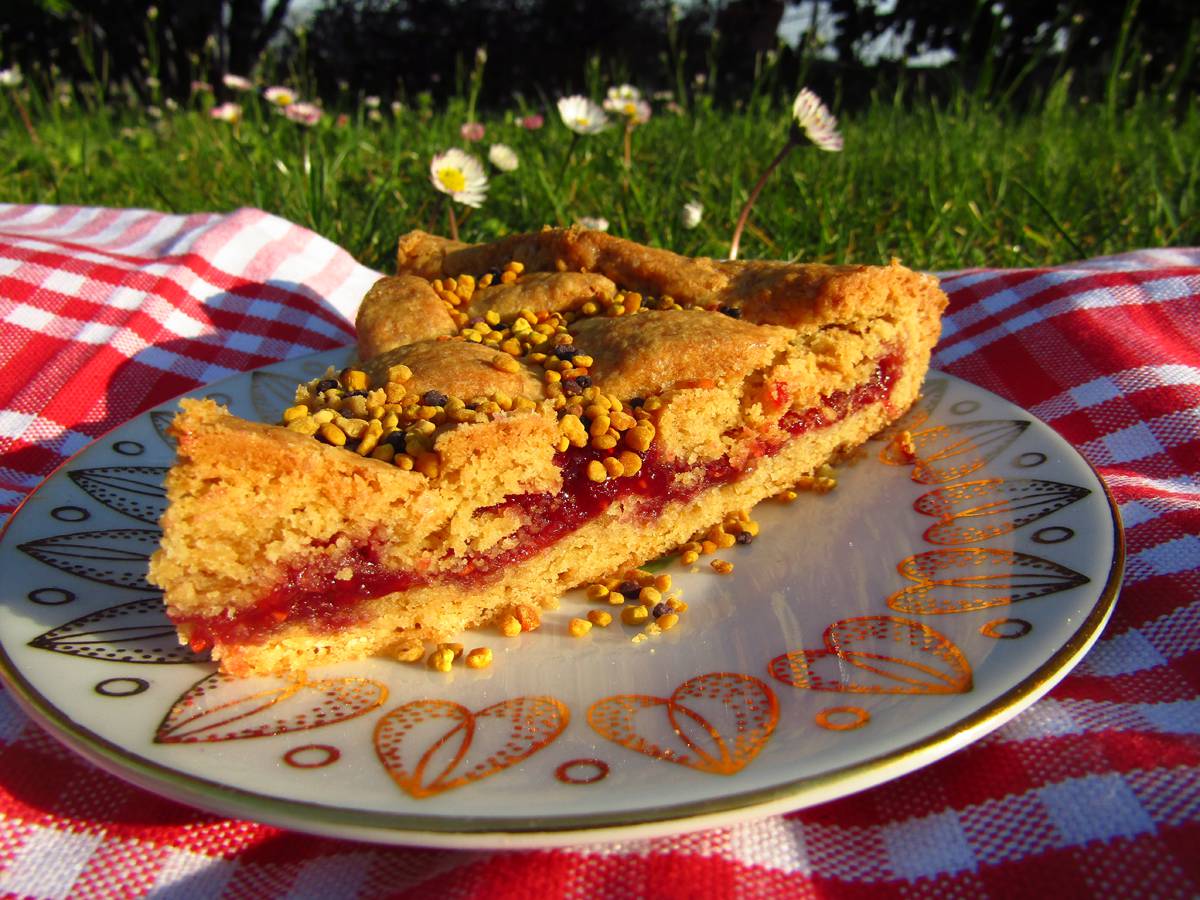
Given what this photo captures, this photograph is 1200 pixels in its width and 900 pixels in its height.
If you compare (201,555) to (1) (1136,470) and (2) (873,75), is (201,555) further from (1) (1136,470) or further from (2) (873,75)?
(2) (873,75)

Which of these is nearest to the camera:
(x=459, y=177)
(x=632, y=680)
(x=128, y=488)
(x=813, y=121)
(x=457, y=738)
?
(x=457, y=738)

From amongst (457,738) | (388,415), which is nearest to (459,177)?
(388,415)

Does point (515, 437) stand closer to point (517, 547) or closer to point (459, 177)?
point (517, 547)

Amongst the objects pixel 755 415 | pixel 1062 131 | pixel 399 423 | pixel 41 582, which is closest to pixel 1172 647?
pixel 755 415

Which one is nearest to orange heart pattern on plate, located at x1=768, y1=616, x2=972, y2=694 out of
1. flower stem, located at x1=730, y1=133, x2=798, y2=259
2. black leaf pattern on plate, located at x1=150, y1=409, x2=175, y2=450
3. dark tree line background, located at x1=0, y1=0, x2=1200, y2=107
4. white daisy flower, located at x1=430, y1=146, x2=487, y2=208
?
black leaf pattern on plate, located at x1=150, y1=409, x2=175, y2=450

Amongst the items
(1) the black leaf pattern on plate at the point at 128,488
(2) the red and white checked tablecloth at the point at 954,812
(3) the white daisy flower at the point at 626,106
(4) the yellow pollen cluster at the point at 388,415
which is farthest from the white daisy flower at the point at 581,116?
(1) the black leaf pattern on plate at the point at 128,488

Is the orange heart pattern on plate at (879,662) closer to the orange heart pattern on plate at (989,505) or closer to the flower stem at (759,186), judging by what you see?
the orange heart pattern on plate at (989,505)

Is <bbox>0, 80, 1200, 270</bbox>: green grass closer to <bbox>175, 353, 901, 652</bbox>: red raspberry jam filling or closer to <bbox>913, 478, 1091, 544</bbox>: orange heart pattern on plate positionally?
<bbox>175, 353, 901, 652</bbox>: red raspberry jam filling
